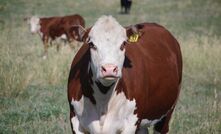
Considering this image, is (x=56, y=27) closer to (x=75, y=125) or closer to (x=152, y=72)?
(x=152, y=72)

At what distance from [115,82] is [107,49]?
0.37 m

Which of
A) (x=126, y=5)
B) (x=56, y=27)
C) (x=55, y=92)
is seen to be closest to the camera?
(x=55, y=92)

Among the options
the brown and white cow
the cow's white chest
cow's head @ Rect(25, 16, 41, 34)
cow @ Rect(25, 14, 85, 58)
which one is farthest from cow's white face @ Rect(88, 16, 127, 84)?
cow's head @ Rect(25, 16, 41, 34)

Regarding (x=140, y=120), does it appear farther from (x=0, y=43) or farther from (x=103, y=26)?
(x=0, y=43)

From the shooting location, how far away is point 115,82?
436cm

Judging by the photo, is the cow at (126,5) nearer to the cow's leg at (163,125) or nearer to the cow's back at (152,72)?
the cow's back at (152,72)

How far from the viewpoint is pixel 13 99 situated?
26.9 ft

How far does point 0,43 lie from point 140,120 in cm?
651

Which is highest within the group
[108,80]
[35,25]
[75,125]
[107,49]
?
[107,49]

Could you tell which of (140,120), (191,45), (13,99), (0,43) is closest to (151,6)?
(191,45)

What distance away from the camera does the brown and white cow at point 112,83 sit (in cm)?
418

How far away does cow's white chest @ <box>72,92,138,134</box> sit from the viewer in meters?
4.47

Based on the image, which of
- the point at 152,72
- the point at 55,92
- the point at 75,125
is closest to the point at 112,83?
the point at 75,125

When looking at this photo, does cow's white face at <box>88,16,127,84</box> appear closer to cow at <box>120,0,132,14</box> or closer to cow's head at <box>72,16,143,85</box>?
cow's head at <box>72,16,143,85</box>
